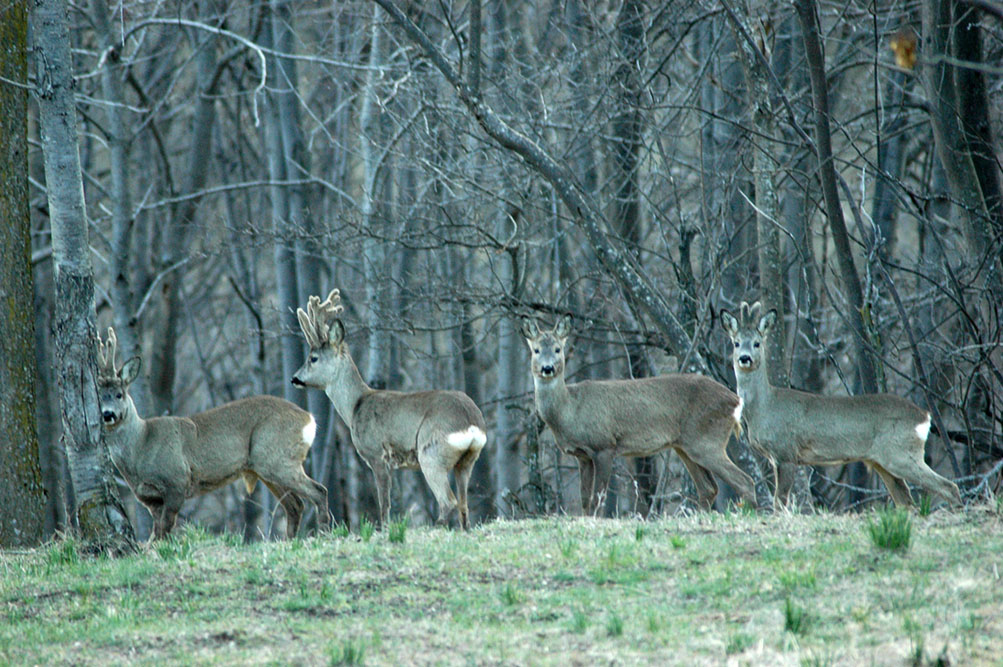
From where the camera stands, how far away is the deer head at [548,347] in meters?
11.3

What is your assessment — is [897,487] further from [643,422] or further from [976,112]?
[976,112]

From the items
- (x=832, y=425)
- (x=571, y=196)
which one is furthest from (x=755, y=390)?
(x=571, y=196)

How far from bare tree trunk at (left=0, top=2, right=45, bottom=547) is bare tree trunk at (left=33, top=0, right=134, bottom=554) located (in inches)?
61.1

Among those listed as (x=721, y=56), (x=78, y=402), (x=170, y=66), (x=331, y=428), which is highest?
(x=170, y=66)

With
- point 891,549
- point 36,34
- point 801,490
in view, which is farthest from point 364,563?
point 801,490

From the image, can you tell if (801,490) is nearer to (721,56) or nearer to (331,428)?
(721,56)

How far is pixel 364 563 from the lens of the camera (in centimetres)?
746

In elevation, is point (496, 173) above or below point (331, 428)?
above

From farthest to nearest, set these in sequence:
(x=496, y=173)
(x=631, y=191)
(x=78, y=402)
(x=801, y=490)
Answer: (x=631, y=191) → (x=496, y=173) → (x=801, y=490) → (x=78, y=402)

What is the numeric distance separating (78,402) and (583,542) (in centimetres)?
367

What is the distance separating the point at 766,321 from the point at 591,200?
2.83m

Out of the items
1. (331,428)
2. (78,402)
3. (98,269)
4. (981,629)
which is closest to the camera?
(981,629)

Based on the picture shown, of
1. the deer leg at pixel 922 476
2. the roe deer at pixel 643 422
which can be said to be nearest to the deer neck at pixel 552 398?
the roe deer at pixel 643 422

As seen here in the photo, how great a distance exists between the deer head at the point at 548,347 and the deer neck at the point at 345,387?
1.63 metres
